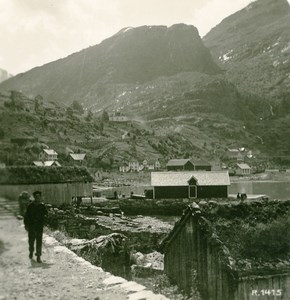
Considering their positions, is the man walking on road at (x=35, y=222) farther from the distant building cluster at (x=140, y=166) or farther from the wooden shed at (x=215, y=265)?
the distant building cluster at (x=140, y=166)

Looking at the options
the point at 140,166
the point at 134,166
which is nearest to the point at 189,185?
the point at 134,166

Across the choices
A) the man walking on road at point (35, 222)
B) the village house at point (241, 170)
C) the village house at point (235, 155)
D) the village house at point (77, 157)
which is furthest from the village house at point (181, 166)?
the man walking on road at point (35, 222)

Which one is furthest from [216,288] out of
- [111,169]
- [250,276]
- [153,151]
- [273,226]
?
[153,151]

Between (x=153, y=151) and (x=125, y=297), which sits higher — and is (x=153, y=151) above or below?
above

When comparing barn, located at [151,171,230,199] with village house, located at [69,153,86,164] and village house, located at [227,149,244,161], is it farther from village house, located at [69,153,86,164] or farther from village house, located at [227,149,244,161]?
village house, located at [227,149,244,161]

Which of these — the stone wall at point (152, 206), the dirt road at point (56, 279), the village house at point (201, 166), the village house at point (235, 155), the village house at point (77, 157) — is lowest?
the stone wall at point (152, 206)

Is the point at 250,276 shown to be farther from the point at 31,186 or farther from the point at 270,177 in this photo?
the point at 270,177

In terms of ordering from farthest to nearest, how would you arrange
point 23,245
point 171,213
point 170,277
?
point 171,213
point 170,277
point 23,245

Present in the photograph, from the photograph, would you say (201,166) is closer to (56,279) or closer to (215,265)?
(215,265)
